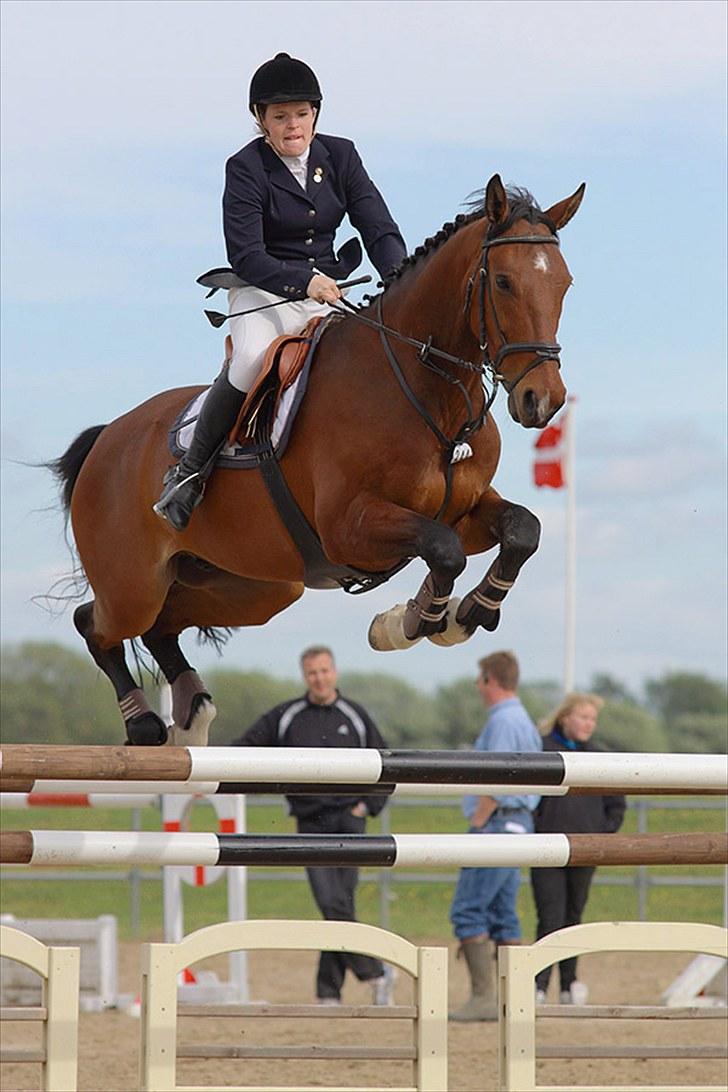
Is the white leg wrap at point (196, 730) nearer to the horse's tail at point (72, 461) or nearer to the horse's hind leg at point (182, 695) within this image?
the horse's hind leg at point (182, 695)

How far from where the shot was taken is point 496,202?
4785mm

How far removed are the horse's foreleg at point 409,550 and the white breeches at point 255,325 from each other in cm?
67

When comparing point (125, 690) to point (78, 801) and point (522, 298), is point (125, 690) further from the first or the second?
point (78, 801)

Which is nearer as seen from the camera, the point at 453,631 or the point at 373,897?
the point at 453,631

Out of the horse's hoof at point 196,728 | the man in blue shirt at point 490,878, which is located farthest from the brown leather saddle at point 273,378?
the man in blue shirt at point 490,878

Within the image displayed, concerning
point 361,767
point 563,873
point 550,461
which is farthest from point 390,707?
point 361,767

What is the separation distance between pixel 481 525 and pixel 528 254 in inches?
34.2

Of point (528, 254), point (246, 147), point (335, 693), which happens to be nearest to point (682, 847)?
point (528, 254)

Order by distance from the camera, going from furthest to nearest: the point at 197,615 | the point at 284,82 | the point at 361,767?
the point at 197,615 → the point at 284,82 → the point at 361,767

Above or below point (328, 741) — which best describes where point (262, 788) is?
below

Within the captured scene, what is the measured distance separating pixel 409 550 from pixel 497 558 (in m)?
0.31

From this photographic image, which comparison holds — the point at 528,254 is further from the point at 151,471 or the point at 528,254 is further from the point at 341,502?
the point at 151,471

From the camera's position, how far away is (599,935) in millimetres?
4496

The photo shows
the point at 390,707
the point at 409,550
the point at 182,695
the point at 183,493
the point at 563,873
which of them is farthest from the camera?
the point at 390,707
